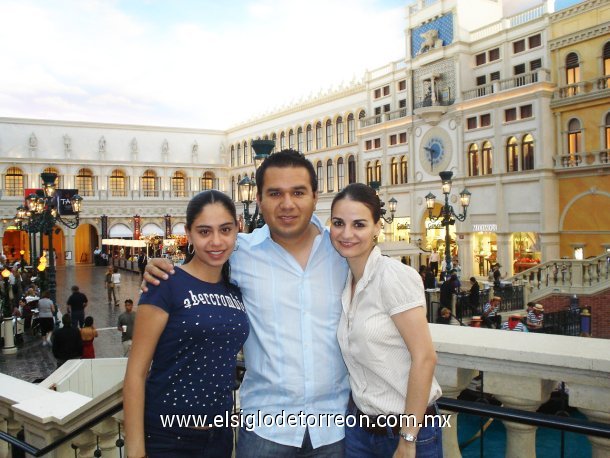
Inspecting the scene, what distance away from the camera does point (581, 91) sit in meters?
23.0

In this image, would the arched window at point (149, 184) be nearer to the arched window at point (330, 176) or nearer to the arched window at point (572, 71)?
the arched window at point (330, 176)

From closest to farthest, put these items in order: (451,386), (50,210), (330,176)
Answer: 1. (451,386)
2. (50,210)
3. (330,176)

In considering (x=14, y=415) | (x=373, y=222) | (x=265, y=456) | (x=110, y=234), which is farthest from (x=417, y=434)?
(x=110, y=234)

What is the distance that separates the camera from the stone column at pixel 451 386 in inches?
Answer: 115

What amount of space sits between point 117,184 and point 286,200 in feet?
159

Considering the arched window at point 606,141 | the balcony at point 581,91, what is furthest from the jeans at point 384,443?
the balcony at point 581,91

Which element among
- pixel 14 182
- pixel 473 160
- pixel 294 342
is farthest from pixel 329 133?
pixel 294 342

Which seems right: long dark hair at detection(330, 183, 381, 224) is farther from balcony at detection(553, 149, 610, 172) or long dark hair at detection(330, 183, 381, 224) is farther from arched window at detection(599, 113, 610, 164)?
arched window at detection(599, 113, 610, 164)

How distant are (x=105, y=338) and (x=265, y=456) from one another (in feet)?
47.2

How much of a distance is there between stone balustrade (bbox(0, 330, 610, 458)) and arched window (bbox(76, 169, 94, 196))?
151 feet

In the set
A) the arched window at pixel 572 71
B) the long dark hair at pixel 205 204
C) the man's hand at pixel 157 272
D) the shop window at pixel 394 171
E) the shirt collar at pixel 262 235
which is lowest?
the man's hand at pixel 157 272

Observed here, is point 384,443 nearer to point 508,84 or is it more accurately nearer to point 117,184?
point 508,84

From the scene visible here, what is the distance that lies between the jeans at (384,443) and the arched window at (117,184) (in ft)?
158

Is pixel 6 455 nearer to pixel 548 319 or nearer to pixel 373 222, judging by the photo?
pixel 373 222
